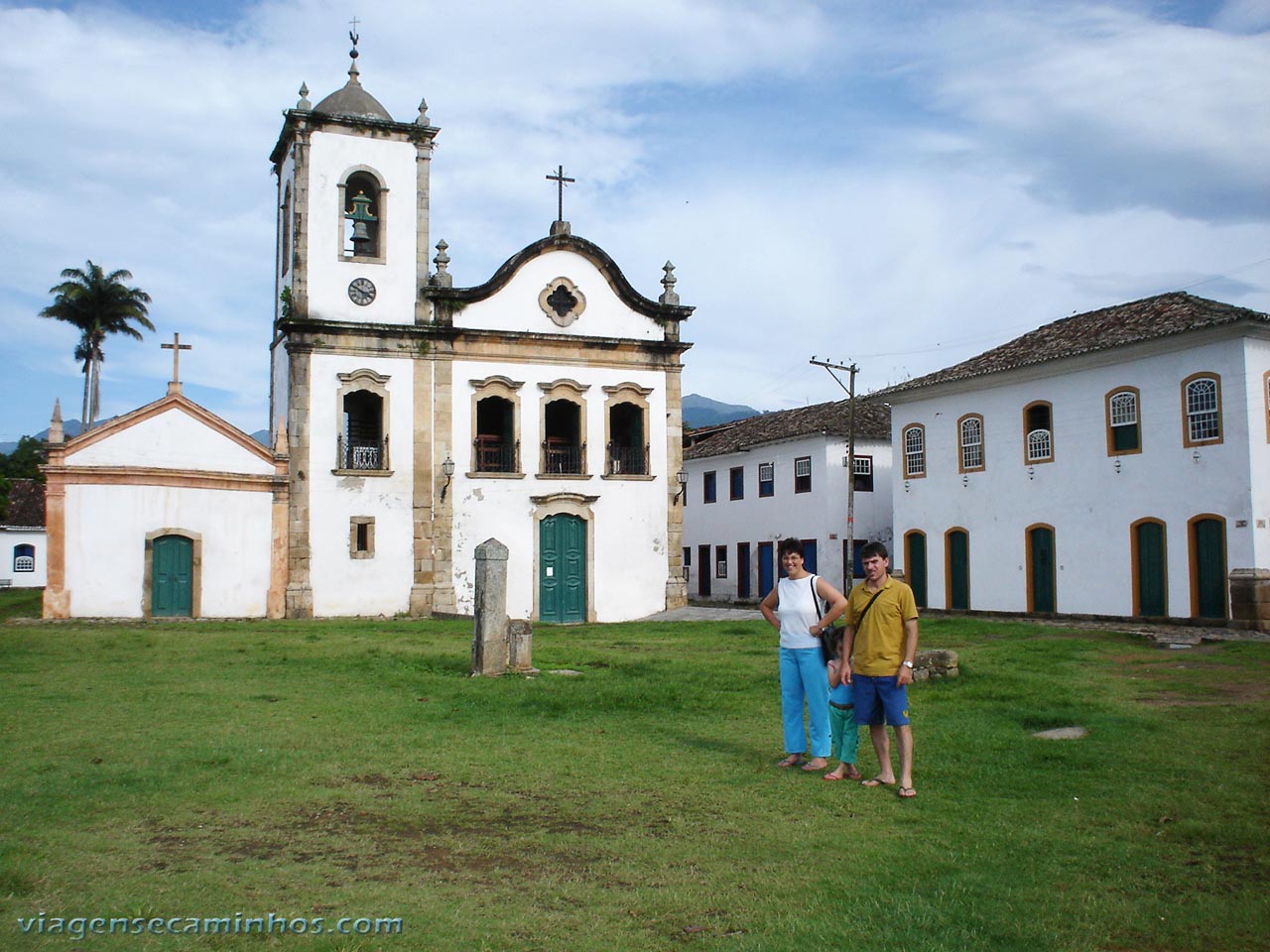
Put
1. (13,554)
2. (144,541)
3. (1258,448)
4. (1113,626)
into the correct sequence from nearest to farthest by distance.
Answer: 1. (1258,448)
2. (1113,626)
3. (144,541)
4. (13,554)

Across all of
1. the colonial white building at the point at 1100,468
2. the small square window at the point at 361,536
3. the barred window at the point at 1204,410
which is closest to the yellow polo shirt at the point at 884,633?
the colonial white building at the point at 1100,468

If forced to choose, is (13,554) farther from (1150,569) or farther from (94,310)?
(1150,569)

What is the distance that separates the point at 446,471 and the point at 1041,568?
13180 millimetres

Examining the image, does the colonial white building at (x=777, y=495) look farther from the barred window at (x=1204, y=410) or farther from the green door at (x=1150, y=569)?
the barred window at (x=1204, y=410)

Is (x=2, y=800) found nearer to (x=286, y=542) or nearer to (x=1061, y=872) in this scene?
(x=1061, y=872)

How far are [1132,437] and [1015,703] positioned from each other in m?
14.0

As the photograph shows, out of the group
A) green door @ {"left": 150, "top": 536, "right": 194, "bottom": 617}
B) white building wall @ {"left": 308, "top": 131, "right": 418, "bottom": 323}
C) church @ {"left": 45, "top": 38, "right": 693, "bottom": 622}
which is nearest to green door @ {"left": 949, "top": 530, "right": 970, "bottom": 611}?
church @ {"left": 45, "top": 38, "right": 693, "bottom": 622}

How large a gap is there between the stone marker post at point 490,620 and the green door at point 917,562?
17.0 meters

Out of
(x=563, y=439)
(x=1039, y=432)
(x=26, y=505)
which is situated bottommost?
(x=1039, y=432)

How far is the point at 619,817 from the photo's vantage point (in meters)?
6.31

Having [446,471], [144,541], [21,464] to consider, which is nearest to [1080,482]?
[446,471]

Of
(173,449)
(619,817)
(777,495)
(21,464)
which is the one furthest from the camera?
(21,464)

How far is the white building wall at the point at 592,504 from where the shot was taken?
25188mm

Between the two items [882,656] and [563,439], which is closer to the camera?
[882,656]
